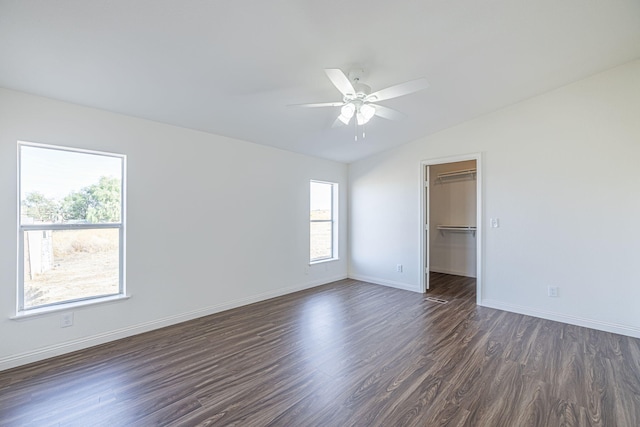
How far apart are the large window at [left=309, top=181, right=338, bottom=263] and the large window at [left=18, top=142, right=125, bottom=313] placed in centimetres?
300

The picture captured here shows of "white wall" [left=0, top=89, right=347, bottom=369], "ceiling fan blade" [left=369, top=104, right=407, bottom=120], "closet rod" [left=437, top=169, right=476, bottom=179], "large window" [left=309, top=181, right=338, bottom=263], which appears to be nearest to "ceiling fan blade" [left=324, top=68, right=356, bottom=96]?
"ceiling fan blade" [left=369, top=104, right=407, bottom=120]

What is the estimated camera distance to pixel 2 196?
2424mm

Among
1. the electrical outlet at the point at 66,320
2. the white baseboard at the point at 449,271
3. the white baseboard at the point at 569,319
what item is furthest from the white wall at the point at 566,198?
the electrical outlet at the point at 66,320

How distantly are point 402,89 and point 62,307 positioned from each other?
3663 millimetres

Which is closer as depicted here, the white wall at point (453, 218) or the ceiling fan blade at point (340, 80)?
the ceiling fan blade at point (340, 80)

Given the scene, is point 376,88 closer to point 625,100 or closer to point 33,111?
point 625,100

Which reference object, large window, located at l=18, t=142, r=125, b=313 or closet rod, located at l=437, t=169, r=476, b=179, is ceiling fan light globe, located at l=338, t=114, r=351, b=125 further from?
closet rod, located at l=437, t=169, r=476, b=179

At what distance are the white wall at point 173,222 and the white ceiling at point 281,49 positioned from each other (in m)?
0.28

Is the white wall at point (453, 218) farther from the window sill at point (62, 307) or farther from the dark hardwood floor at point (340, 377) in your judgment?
the window sill at point (62, 307)

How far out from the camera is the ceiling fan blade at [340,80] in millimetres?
2053

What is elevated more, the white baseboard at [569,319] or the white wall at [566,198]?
the white wall at [566,198]

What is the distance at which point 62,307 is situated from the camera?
271cm

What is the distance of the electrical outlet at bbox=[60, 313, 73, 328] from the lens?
8.86 feet

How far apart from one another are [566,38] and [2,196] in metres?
5.16
